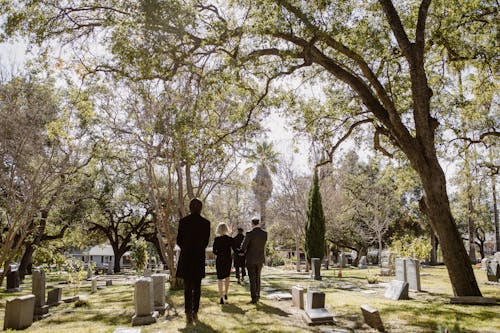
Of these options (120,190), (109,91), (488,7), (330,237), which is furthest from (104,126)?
(330,237)

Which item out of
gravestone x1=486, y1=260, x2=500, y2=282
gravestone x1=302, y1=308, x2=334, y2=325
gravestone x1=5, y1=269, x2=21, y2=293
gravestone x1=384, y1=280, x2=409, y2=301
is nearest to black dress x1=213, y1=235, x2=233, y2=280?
gravestone x1=302, y1=308, x2=334, y2=325

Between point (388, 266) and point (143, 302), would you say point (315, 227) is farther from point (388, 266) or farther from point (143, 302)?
point (143, 302)

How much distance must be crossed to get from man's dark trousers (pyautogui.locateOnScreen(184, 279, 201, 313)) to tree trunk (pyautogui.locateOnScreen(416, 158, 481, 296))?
5751 millimetres

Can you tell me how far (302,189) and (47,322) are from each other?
66.7ft

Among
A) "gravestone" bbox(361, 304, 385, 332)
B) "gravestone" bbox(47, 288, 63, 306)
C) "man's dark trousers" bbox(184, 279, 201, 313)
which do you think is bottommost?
"gravestone" bbox(47, 288, 63, 306)

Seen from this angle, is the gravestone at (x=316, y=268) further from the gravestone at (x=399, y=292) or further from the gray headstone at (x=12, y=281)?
the gray headstone at (x=12, y=281)

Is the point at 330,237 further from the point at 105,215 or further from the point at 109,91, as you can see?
the point at 109,91

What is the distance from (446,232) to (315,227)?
13.8 m

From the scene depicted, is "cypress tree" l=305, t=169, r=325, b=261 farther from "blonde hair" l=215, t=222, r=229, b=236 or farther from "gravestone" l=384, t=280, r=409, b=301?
"blonde hair" l=215, t=222, r=229, b=236

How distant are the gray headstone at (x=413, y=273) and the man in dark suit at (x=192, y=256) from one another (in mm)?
7556

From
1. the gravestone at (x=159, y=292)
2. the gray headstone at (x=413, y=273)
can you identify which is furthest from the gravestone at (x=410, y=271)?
the gravestone at (x=159, y=292)

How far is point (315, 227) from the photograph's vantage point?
875 inches

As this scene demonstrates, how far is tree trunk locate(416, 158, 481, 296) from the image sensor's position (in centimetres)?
836

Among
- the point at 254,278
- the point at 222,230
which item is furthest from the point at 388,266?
the point at 222,230
